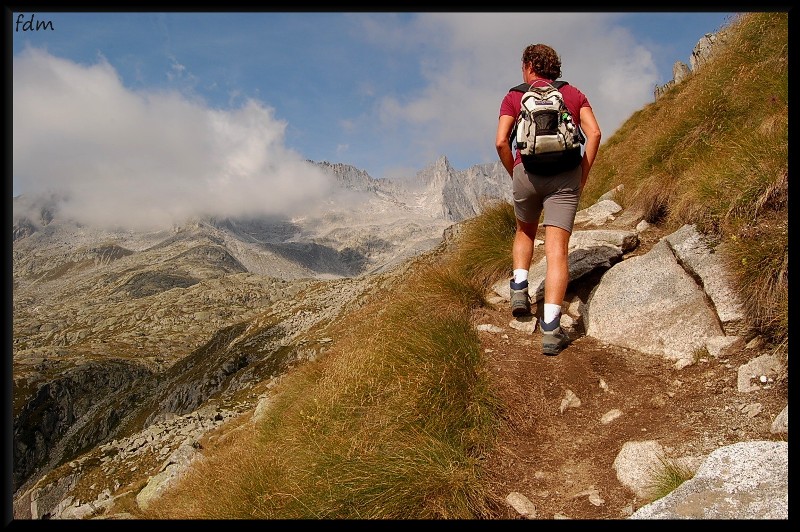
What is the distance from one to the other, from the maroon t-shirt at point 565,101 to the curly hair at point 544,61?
28 centimetres

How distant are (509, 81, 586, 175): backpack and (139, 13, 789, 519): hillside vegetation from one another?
2363 mm

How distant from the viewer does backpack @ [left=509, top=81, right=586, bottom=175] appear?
5773 millimetres

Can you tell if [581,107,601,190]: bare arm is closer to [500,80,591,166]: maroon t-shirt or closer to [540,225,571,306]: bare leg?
[500,80,591,166]: maroon t-shirt

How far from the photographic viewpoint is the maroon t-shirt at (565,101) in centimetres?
616

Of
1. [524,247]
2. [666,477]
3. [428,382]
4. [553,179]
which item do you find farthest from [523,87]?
[666,477]

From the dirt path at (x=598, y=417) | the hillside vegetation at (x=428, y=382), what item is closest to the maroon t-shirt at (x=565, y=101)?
the hillside vegetation at (x=428, y=382)

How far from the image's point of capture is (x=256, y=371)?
199ft

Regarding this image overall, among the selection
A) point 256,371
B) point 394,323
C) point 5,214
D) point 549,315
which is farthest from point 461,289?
point 256,371

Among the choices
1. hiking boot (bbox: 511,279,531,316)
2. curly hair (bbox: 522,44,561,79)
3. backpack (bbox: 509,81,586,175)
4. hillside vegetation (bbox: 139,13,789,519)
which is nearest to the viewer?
hillside vegetation (bbox: 139,13,789,519)

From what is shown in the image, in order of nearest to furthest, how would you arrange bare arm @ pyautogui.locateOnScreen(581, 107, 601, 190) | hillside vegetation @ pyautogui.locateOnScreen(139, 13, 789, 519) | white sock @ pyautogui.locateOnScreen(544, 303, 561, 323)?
hillside vegetation @ pyautogui.locateOnScreen(139, 13, 789, 519)
bare arm @ pyautogui.locateOnScreen(581, 107, 601, 190)
white sock @ pyautogui.locateOnScreen(544, 303, 561, 323)

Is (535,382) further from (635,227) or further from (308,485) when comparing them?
(635,227)

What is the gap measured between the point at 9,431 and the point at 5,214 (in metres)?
2.17

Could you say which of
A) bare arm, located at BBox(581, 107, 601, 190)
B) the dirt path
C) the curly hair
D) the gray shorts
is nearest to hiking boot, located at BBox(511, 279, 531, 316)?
the dirt path

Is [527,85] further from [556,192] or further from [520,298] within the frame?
[520,298]
